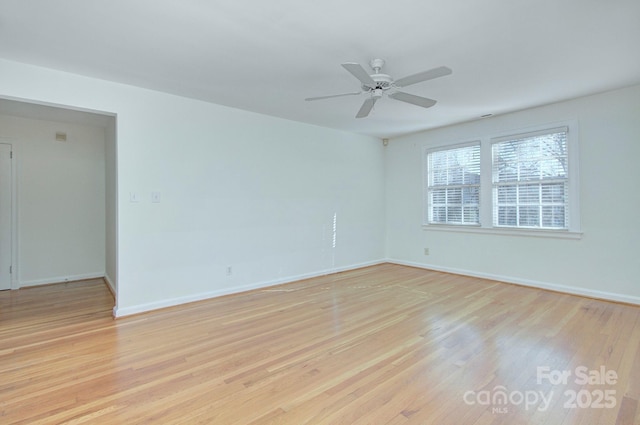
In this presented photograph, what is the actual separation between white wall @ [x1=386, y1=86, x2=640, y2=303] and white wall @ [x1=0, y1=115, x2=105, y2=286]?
6085mm

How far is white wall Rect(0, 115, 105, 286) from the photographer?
450 centimetres

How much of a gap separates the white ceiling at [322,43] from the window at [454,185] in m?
1.53

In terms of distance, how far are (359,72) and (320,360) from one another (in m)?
2.23

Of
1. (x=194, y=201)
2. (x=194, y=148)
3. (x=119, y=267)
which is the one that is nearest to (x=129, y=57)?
(x=194, y=148)

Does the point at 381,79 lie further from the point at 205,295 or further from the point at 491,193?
the point at 205,295

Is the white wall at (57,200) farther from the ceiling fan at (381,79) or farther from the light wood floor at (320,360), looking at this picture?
the ceiling fan at (381,79)

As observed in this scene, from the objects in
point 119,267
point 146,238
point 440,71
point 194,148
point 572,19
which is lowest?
point 119,267

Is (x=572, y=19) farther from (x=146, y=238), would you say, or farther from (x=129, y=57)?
(x=146, y=238)

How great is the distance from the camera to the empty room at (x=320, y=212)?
201cm

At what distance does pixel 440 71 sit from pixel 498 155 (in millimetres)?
2982

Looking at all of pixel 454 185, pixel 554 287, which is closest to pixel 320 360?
pixel 554 287

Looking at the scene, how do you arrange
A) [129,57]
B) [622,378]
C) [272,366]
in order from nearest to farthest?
[622,378] < [272,366] < [129,57]

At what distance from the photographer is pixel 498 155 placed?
4.65 metres

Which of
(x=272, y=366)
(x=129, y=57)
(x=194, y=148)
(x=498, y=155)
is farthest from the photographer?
(x=498, y=155)
